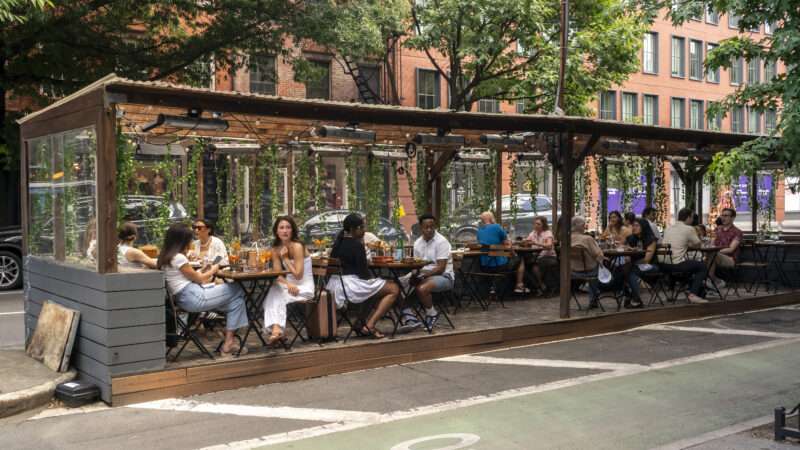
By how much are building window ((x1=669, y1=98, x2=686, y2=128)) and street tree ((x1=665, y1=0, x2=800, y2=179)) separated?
36.5m

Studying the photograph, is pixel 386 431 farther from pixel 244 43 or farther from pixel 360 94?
pixel 360 94

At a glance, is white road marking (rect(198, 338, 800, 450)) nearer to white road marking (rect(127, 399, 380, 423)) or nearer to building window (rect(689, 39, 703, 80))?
white road marking (rect(127, 399, 380, 423))

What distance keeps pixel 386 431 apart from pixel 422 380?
1.77 meters

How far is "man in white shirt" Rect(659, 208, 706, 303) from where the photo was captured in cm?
1239

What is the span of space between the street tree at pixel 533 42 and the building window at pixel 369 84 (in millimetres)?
3987

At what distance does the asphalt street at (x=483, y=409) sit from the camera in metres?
6.04

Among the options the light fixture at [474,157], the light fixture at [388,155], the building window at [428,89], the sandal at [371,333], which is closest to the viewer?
the sandal at [371,333]

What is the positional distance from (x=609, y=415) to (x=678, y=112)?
3932 cm

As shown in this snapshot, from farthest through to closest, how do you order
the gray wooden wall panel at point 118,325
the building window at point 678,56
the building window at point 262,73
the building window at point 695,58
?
the building window at point 695,58
the building window at point 678,56
the building window at point 262,73
the gray wooden wall panel at point 118,325

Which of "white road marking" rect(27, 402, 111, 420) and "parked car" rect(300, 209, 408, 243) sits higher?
"parked car" rect(300, 209, 408, 243)

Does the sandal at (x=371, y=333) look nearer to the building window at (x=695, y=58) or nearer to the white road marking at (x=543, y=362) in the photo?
the white road marking at (x=543, y=362)

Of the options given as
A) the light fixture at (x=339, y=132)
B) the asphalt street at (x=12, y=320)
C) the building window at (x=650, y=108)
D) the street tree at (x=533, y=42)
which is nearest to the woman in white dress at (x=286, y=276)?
the light fixture at (x=339, y=132)

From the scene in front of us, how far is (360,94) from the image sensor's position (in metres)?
28.5

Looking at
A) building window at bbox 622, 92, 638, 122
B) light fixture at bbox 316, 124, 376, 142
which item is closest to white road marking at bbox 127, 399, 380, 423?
light fixture at bbox 316, 124, 376, 142
